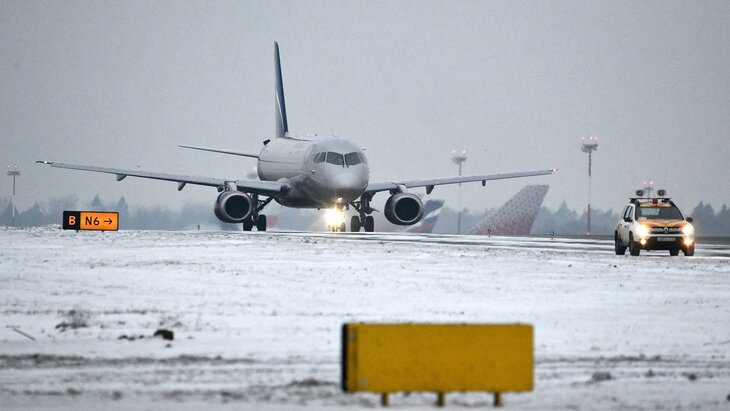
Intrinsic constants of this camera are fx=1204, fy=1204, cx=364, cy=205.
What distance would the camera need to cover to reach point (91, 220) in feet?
199

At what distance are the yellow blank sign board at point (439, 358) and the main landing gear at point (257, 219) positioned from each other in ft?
158

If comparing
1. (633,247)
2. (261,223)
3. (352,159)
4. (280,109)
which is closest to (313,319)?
(633,247)

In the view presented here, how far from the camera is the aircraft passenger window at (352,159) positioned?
58469 mm

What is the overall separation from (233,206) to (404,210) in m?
8.77

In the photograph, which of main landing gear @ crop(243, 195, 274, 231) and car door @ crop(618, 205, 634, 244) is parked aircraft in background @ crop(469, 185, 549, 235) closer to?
main landing gear @ crop(243, 195, 274, 231)

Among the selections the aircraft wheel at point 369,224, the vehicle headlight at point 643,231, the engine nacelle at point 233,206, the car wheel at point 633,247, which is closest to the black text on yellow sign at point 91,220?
the engine nacelle at point 233,206

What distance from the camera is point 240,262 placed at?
3259 centimetres

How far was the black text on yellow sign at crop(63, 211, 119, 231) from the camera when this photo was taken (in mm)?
60031

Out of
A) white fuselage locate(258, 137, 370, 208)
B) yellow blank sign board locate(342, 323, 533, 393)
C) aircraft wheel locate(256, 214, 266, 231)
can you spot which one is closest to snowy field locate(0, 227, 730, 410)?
yellow blank sign board locate(342, 323, 533, 393)

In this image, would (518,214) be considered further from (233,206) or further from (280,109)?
(233,206)

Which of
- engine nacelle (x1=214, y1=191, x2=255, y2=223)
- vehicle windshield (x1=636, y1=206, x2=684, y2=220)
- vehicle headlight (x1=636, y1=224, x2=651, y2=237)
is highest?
engine nacelle (x1=214, y1=191, x2=255, y2=223)

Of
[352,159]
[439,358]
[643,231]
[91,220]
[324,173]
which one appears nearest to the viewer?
[439,358]

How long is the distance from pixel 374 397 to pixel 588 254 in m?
26.1

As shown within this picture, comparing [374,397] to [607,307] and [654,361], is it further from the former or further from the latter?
[607,307]
